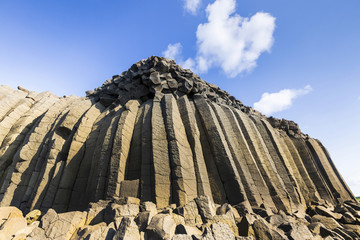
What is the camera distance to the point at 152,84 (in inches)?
535

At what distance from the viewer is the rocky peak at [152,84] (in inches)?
541

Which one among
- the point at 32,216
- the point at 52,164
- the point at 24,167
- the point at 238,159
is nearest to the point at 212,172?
the point at 238,159

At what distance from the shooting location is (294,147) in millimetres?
15805

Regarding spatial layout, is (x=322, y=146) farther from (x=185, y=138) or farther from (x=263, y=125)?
(x=185, y=138)

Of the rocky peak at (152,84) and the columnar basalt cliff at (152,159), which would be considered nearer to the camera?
the columnar basalt cliff at (152,159)

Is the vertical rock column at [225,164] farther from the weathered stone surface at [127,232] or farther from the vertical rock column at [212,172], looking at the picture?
the weathered stone surface at [127,232]

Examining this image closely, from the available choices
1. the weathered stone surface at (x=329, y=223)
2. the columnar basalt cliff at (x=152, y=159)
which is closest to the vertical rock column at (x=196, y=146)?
the columnar basalt cliff at (x=152, y=159)

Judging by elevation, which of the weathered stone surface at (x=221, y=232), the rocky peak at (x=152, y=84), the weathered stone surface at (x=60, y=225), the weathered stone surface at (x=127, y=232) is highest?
the rocky peak at (x=152, y=84)

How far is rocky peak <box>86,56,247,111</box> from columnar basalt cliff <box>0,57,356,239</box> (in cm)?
9

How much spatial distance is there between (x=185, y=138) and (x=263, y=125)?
895 cm

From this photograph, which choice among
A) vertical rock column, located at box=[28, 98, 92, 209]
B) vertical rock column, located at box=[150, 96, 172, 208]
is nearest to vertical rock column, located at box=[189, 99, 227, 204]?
vertical rock column, located at box=[150, 96, 172, 208]

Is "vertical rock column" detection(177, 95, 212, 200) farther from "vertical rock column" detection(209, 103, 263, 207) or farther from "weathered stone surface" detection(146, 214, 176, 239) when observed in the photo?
"weathered stone surface" detection(146, 214, 176, 239)

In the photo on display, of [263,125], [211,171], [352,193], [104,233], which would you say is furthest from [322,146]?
[104,233]

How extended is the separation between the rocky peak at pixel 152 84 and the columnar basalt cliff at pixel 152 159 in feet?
0.28
